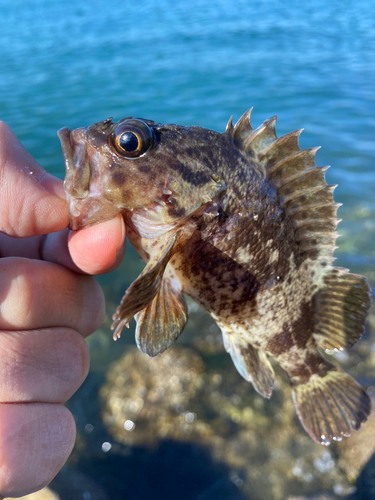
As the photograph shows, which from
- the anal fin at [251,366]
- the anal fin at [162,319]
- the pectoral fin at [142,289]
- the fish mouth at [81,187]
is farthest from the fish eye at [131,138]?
the anal fin at [251,366]

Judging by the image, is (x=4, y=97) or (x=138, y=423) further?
(x=4, y=97)

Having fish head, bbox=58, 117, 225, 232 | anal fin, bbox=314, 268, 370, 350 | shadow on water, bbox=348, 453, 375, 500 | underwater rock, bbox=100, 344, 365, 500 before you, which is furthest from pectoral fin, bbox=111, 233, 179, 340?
shadow on water, bbox=348, 453, 375, 500

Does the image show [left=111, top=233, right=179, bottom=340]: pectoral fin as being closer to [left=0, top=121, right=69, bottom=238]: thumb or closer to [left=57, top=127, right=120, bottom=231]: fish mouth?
[left=57, top=127, right=120, bottom=231]: fish mouth

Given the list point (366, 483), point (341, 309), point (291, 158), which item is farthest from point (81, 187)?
point (366, 483)

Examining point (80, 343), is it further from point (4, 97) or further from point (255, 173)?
point (4, 97)

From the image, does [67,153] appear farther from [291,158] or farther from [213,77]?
[213,77]

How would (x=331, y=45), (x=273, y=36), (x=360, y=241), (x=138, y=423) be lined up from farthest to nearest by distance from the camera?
(x=273, y=36), (x=331, y=45), (x=360, y=241), (x=138, y=423)

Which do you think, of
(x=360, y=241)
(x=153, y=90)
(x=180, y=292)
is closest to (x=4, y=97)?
(x=153, y=90)
